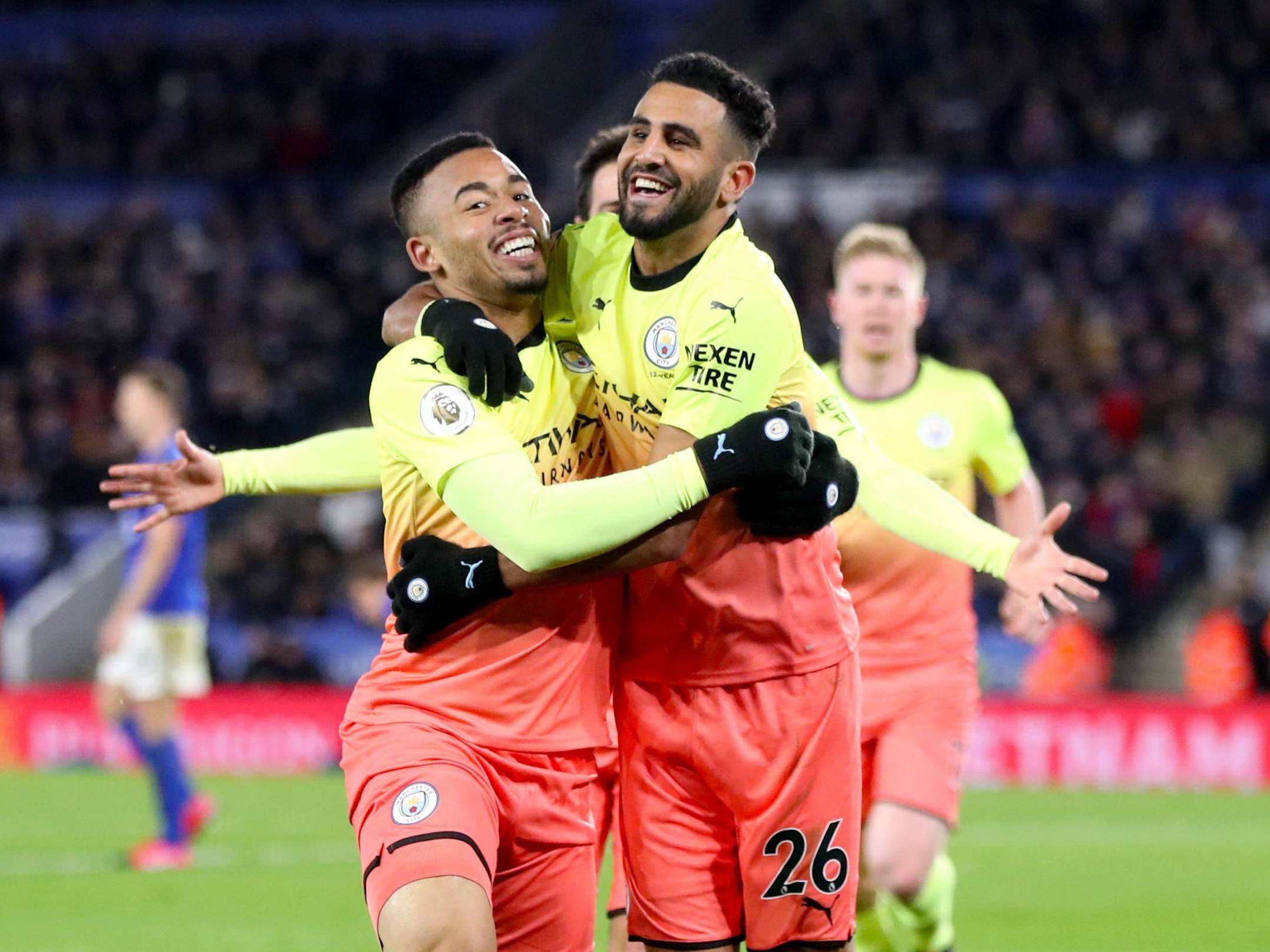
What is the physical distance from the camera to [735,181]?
4797 mm

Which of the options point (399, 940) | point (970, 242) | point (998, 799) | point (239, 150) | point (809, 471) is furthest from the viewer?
point (239, 150)

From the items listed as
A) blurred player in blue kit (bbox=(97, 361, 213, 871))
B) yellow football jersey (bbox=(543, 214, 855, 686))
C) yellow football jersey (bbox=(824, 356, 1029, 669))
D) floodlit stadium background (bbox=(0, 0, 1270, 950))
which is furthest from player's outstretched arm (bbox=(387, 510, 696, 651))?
blurred player in blue kit (bbox=(97, 361, 213, 871))

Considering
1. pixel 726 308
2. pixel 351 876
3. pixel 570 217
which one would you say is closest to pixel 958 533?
pixel 726 308

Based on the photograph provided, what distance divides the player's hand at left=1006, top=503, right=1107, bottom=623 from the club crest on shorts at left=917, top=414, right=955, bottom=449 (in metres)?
1.97

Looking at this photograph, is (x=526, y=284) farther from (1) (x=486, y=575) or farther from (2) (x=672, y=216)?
(1) (x=486, y=575)

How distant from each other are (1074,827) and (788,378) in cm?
819

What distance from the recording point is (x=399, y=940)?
4.19m

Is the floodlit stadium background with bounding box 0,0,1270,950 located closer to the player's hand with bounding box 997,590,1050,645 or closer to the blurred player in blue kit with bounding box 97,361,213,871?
the blurred player in blue kit with bounding box 97,361,213,871

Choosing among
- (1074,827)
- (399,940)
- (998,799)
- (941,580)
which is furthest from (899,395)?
(998,799)

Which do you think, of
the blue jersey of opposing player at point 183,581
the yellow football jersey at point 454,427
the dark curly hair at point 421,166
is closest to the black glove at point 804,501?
the yellow football jersey at point 454,427

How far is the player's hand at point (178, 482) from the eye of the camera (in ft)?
17.6

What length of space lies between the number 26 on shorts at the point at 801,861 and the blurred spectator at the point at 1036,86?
54.2 feet

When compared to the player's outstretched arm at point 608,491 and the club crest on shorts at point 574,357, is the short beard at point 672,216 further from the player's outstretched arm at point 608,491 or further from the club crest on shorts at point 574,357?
the player's outstretched arm at point 608,491

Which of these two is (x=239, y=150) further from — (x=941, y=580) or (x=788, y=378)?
(x=788, y=378)
